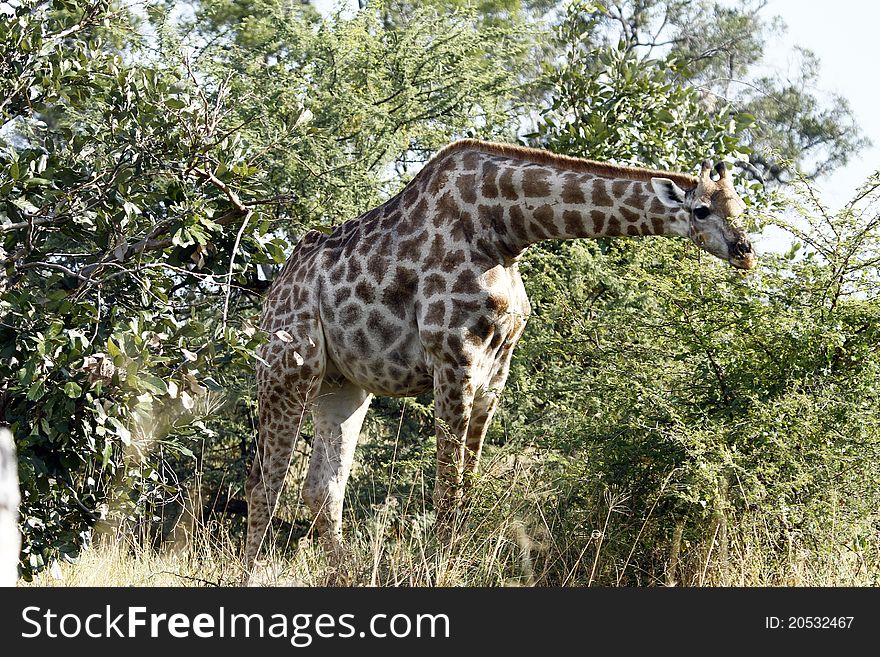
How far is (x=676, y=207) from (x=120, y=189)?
117 inches

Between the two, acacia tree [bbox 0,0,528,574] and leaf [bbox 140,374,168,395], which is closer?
leaf [bbox 140,374,168,395]

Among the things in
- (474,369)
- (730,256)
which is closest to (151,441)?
(474,369)

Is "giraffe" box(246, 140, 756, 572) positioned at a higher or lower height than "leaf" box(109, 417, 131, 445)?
higher

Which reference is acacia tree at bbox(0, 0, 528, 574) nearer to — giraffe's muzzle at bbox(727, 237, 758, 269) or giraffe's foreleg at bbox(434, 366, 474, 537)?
giraffe's foreleg at bbox(434, 366, 474, 537)

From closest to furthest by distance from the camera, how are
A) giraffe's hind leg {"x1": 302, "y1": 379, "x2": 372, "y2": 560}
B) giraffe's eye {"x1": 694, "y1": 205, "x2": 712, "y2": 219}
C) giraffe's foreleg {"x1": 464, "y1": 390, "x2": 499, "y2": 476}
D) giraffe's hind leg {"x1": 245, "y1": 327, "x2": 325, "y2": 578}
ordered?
giraffe's eye {"x1": 694, "y1": 205, "x2": 712, "y2": 219} → giraffe's foreleg {"x1": 464, "y1": 390, "x2": 499, "y2": 476} → giraffe's hind leg {"x1": 245, "y1": 327, "x2": 325, "y2": 578} → giraffe's hind leg {"x1": 302, "y1": 379, "x2": 372, "y2": 560}

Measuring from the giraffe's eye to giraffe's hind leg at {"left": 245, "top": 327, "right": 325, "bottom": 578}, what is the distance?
98.3 inches

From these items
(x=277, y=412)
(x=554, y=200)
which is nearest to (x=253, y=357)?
(x=277, y=412)

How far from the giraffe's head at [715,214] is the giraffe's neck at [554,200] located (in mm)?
65

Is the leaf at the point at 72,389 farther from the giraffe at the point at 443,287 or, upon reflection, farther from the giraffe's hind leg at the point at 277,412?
the giraffe's hind leg at the point at 277,412

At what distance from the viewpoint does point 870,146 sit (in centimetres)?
2239

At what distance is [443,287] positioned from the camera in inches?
250

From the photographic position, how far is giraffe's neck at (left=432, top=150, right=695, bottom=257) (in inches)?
236

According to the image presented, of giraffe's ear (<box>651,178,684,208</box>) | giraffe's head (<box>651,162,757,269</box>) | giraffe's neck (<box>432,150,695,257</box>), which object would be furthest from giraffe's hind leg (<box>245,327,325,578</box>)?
giraffe's head (<box>651,162,757,269</box>)

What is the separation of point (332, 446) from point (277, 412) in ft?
1.83
